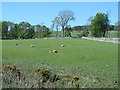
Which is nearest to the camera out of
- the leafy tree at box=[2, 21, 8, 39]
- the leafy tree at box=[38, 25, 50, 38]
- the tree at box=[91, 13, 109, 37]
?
the tree at box=[91, 13, 109, 37]

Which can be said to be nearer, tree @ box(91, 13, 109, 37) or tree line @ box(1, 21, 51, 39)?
tree @ box(91, 13, 109, 37)

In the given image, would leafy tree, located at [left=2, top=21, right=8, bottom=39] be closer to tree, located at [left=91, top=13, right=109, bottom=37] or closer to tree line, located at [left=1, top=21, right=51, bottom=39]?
tree line, located at [left=1, top=21, right=51, bottom=39]

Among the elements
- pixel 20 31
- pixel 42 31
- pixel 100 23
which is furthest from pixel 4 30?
pixel 100 23

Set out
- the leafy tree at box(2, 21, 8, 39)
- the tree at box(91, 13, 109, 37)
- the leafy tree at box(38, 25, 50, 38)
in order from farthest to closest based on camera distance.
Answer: the leafy tree at box(38, 25, 50, 38) → the leafy tree at box(2, 21, 8, 39) → the tree at box(91, 13, 109, 37)

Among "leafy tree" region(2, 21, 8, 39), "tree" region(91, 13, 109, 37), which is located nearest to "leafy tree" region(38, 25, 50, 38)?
"leafy tree" region(2, 21, 8, 39)

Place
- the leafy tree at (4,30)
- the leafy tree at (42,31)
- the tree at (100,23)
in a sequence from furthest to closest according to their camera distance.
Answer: the leafy tree at (42,31) → the leafy tree at (4,30) → the tree at (100,23)

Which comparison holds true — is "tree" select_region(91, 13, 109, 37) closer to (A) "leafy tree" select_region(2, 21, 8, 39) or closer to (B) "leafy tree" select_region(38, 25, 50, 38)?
(B) "leafy tree" select_region(38, 25, 50, 38)

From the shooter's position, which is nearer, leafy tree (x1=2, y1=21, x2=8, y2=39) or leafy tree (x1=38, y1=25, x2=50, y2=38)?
leafy tree (x1=2, y1=21, x2=8, y2=39)

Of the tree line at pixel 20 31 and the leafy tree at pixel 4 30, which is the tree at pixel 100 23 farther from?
the leafy tree at pixel 4 30

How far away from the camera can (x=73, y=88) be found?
4250 millimetres

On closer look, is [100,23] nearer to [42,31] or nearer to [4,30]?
[42,31]

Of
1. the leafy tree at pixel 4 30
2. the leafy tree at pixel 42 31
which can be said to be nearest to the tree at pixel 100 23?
the leafy tree at pixel 42 31

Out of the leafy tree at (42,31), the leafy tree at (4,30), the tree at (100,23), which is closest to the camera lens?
the tree at (100,23)

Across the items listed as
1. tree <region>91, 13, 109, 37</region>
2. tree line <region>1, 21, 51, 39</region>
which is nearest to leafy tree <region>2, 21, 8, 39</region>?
tree line <region>1, 21, 51, 39</region>
